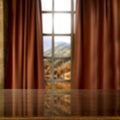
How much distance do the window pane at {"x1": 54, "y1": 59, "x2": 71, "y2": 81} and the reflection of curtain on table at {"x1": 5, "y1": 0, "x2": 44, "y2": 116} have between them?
1.61ft

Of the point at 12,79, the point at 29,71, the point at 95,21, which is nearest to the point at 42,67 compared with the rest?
the point at 29,71

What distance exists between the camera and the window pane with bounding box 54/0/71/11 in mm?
4941

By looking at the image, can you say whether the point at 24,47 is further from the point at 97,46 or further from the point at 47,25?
the point at 97,46

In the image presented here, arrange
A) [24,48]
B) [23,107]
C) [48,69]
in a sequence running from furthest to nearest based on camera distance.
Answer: [48,69] < [24,48] < [23,107]

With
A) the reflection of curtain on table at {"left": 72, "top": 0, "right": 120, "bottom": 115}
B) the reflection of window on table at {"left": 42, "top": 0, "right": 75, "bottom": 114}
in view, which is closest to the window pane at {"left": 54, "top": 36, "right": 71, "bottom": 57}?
the reflection of window on table at {"left": 42, "top": 0, "right": 75, "bottom": 114}

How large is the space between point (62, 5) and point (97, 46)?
1.00 m

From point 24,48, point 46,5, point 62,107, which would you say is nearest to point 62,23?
point 46,5

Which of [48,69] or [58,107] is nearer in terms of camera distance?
[58,107]

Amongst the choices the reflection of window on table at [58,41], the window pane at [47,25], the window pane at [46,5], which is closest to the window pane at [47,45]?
the reflection of window on table at [58,41]

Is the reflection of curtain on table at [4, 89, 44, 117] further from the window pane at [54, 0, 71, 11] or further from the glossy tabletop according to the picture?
the window pane at [54, 0, 71, 11]

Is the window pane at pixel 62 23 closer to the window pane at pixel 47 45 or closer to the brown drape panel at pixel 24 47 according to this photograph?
the window pane at pixel 47 45

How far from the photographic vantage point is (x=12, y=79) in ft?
14.6

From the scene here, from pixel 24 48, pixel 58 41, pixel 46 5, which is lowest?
pixel 24 48

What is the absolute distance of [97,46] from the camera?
15.1 ft
